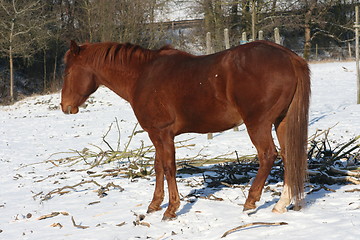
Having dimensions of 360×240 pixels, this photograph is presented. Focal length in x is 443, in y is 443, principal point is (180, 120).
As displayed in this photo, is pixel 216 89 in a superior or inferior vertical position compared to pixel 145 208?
superior

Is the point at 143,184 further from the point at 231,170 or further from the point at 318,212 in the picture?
the point at 318,212

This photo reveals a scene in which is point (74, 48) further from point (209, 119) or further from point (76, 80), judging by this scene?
point (209, 119)

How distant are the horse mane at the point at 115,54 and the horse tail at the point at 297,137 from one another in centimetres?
171

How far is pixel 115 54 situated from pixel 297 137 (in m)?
2.39

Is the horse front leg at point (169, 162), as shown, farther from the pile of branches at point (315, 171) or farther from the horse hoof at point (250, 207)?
the pile of branches at point (315, 171)

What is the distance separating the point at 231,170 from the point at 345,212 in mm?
2168

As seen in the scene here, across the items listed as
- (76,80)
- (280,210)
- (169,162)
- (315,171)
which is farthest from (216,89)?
(315,171)

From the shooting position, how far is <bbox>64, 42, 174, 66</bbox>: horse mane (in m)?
5.35

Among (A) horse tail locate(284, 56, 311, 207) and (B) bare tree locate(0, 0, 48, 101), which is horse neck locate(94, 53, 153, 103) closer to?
(A) horse tail locate(284, 56, 311, 207)

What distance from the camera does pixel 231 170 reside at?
6.38 meters

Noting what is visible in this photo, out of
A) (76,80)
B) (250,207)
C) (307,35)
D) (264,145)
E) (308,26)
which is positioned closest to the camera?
(264,145)

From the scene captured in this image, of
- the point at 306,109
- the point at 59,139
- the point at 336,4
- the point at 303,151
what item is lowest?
the point at 59,139

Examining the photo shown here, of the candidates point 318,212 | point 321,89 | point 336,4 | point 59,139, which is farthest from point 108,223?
point 336,4

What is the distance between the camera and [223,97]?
15.1 ft
